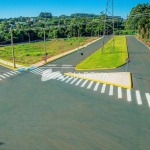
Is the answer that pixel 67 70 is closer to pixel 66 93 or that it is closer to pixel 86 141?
pixel 66 93

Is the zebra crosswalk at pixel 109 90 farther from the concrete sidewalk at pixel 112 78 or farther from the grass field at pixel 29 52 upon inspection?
the grass field at pixel 29 52

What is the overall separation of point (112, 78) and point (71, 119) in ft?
50.6

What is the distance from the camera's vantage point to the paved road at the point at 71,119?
16375 mm

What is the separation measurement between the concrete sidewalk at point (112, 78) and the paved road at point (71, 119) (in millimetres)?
2127

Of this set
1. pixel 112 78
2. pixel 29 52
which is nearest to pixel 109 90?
pixel 112 78

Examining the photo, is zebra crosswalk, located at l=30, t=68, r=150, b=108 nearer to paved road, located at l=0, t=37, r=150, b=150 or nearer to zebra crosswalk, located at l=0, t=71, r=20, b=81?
paved road, located at l=0, t=37, r=150, b=150

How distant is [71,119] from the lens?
66.8ft

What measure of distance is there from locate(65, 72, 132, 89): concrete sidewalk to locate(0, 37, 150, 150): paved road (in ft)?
6.98

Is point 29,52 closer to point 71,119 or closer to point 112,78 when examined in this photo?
point 112,78

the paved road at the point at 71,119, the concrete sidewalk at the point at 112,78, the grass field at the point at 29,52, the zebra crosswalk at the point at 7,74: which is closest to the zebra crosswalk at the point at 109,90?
the paved road at the point at 71,119

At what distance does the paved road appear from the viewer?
16375mm

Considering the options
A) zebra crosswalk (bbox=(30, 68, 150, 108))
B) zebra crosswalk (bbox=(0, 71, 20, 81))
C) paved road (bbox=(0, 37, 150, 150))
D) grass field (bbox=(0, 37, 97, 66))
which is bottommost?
paved road (bbox=(0, 37, 150, 150))

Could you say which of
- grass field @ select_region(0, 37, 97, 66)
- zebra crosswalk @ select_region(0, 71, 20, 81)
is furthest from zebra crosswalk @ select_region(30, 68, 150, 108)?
grass field @ select_region(0, 37, 97, 66)

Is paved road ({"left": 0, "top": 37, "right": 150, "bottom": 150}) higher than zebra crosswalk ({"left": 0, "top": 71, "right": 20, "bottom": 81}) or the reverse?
the reverse
